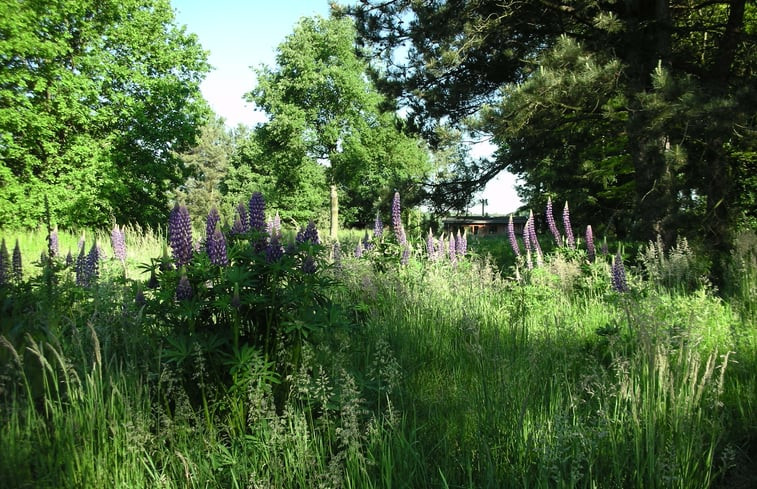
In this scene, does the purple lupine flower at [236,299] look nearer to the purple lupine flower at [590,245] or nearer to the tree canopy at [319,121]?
the purple lupine flower at [590,245]

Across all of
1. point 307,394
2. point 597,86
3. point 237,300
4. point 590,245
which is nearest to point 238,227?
point 237,300

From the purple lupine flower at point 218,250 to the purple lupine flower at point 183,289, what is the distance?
16cm

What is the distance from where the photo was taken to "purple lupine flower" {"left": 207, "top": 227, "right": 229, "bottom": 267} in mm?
2262

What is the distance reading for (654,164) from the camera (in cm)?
677

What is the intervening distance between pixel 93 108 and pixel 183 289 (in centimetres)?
1872

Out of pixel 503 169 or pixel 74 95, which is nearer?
pixel 503 169

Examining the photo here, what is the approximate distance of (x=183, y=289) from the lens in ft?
7.02

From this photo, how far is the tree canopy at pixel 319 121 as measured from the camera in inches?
1052

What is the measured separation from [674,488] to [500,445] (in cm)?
62

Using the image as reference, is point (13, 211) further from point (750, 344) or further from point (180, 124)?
point (750, 344)

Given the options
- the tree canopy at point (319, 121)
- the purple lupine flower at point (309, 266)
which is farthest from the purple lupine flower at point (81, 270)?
the tree canopy at point (319, 121)

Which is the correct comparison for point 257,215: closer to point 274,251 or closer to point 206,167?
point 274,251

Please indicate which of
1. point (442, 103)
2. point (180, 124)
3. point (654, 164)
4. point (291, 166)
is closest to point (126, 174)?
point (180, 124)

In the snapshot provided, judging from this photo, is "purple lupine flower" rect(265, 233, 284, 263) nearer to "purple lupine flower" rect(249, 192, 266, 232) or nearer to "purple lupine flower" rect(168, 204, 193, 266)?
"purple lupine flower" rect(249, 192, 266, 232)
